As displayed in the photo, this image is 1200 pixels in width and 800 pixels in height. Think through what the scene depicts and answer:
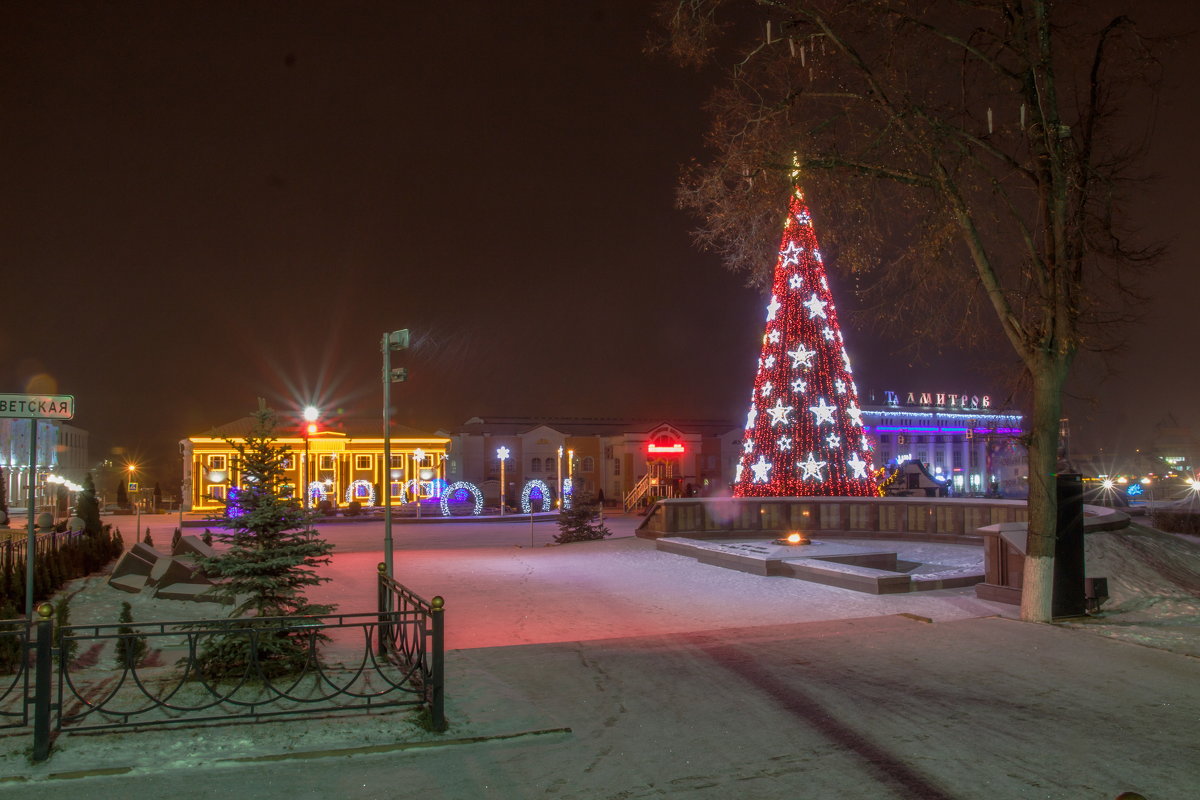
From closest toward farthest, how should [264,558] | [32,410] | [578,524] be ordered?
[32,410], [264,558], [578,524]

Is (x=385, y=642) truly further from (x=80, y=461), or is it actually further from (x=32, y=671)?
(x=80, y=461)

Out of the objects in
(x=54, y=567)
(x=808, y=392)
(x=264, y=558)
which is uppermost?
(x=808, y=392)

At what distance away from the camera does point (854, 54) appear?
10820 mm

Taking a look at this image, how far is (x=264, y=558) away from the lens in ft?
26.5

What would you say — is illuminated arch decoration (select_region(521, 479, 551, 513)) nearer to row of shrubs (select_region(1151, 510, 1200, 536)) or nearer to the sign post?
row of shrubs (select_region(1151, 510, 1200, 536))

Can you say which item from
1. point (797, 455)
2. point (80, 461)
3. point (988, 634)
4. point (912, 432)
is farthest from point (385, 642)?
point (80, 461)

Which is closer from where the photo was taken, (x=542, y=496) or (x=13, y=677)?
(x=13, y=677)

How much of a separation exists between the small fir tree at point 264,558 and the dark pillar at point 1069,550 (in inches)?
364

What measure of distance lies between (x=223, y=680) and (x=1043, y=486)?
32.3 feet

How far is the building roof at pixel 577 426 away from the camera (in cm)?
6512

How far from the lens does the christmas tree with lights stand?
2347 centimetres

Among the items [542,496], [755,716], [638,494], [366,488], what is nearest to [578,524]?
[755,716]

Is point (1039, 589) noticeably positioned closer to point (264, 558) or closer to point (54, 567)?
point (264, 558)

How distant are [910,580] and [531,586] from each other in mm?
6673
